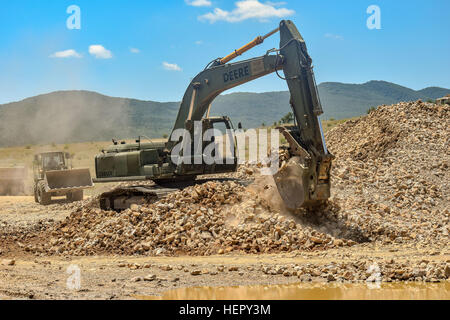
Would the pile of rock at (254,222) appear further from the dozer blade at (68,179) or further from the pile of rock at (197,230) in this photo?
the dozer blade at (68,179)

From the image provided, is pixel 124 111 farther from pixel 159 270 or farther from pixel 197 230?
pixel 159 270

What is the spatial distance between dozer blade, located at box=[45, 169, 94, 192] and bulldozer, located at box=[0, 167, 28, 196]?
8089 millimetres

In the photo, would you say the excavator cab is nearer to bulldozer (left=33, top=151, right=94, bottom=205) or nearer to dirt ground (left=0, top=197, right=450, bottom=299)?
dirt ground (left=0, top=197, right=450, bottom=299)

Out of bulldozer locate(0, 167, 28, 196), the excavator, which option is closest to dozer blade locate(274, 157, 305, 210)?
the excavator

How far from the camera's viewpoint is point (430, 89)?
490ft

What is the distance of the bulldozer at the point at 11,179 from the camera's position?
2814cm

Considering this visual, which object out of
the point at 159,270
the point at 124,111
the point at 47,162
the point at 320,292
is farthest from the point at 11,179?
the point at 124,111

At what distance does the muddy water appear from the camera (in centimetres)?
720

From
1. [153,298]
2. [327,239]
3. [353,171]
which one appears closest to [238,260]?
[327,239]

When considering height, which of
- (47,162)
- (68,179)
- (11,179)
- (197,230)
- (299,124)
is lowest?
(197,230)

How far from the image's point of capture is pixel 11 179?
28.2 metres

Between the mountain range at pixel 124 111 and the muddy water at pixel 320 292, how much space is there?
89.1 meters

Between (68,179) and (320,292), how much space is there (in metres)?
16.0

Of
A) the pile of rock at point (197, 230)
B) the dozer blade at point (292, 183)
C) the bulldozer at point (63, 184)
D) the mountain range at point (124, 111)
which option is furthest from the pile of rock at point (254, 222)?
the mountain range at point (124, 111)
